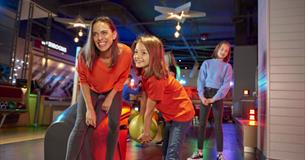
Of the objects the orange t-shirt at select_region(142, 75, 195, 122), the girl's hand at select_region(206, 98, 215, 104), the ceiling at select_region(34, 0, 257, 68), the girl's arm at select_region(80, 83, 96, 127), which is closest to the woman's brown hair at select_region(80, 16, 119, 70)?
the girl's arm at select_region(80, 83, 96, 127)

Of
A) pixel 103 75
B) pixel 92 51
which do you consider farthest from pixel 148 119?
pixel 92 51

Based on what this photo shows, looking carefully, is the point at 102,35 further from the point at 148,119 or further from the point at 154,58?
Answer: the point at 148,119

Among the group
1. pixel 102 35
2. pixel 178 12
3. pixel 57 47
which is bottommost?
pixel 102 35

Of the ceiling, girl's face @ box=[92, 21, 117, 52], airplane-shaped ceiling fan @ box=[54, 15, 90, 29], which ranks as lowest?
A: girl's face @ box=[92, 21, 117, 52]

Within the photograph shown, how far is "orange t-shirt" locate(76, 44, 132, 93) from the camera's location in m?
1.80

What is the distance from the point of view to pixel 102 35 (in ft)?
5.88

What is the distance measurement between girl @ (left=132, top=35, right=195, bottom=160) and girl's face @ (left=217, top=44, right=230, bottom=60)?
1208 mm

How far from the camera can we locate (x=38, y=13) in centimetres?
765

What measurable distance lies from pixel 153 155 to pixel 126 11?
6883 millimetres

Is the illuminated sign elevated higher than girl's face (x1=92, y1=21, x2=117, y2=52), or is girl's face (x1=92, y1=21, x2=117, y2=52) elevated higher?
the illuminated sign

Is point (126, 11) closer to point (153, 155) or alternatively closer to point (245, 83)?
point (245, 83)

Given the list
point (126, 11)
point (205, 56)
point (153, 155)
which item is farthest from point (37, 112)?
point (205, 56)

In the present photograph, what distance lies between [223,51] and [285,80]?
0.71 m

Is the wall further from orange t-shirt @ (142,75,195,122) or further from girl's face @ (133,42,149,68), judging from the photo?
girl's face @ (133,42,149,68)
